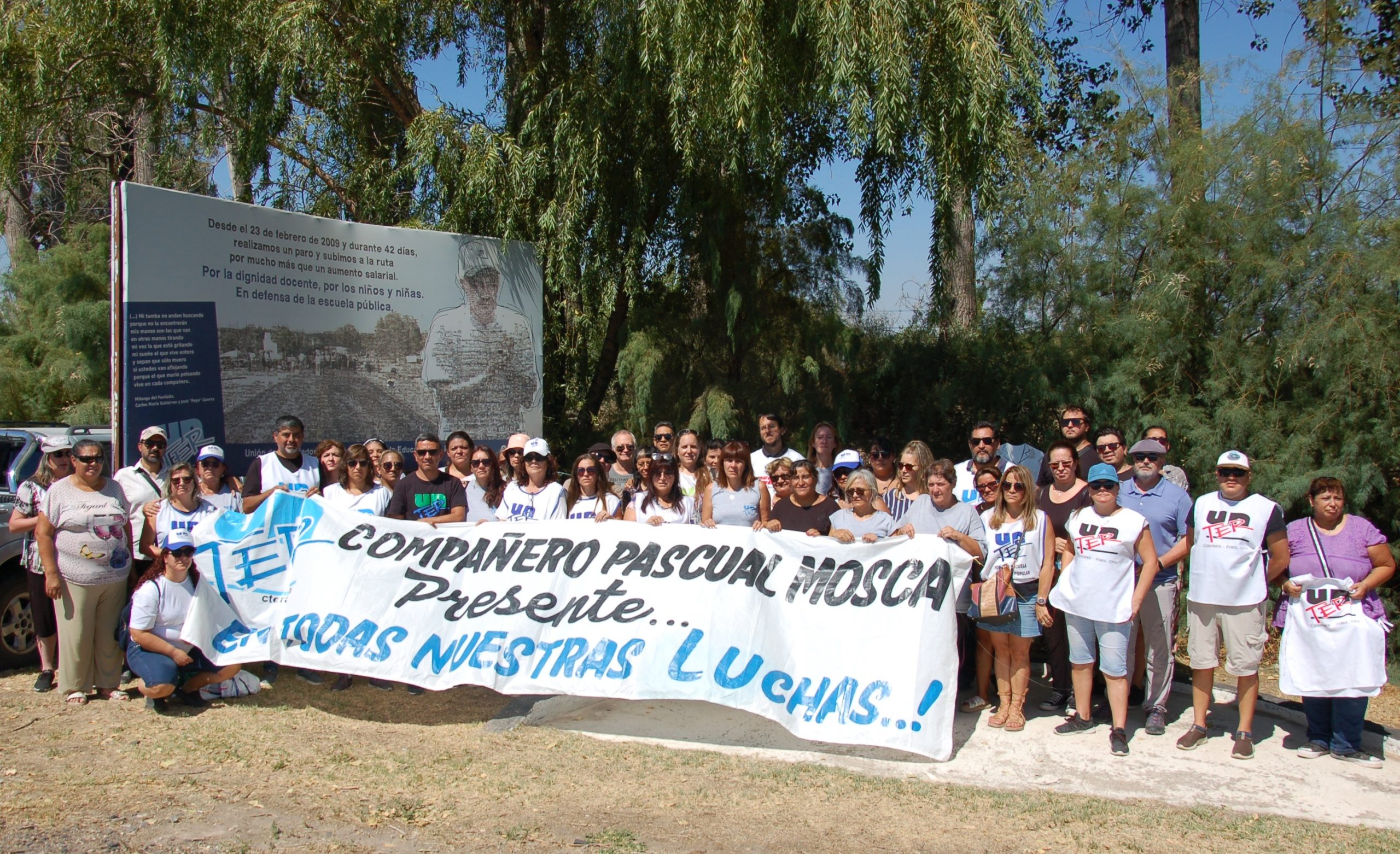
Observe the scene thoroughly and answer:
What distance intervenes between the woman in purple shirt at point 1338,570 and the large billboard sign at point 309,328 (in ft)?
23.5

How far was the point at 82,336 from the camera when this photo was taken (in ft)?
54.1

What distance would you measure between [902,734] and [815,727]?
19.0 inches

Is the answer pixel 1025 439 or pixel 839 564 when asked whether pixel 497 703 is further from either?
pixel 1025 439

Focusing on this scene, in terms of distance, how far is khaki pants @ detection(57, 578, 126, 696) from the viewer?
6.54 metres

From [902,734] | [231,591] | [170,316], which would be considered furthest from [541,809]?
[170,316]

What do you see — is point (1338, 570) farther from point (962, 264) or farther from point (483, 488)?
point (962, 264)

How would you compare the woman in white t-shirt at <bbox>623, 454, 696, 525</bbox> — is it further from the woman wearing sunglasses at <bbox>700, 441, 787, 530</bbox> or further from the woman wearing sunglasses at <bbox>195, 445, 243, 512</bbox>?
the woman wearing sunglasses at <bbox>195, 445, 243, 512</bbox>

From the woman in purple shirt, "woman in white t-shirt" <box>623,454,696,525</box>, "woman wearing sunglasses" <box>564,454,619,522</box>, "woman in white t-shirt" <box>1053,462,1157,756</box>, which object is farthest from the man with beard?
the woman in purple shirt

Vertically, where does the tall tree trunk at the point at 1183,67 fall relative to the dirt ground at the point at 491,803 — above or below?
above

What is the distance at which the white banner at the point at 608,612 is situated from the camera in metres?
5.62

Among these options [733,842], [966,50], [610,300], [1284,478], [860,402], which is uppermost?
[966,50]

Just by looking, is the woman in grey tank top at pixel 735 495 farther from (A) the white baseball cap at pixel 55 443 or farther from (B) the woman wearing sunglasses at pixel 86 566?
(A) the white baseball cap at pixel 55 443

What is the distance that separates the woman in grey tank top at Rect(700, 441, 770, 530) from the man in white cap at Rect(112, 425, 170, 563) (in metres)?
3.79

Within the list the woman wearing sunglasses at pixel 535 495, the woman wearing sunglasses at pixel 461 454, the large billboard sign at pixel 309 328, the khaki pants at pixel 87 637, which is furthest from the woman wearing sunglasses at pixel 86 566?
the woman wearing sunglasses at pixel 535 495
